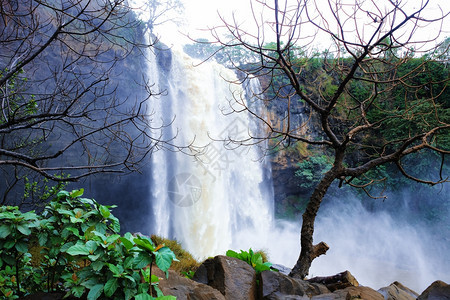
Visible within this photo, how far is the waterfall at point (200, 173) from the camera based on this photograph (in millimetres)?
12203

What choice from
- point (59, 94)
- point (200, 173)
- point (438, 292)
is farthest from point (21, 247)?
point (200, 173)

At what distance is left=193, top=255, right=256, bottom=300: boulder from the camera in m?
2.67

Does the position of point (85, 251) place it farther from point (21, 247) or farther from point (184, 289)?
point (184, 289)

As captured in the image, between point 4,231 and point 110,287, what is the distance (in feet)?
2.66

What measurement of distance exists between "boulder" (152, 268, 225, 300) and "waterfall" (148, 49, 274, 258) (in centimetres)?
922

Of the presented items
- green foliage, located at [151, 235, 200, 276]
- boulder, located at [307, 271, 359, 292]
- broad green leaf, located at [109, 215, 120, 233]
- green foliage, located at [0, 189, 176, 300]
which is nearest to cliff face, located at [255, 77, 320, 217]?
green foliage, located at [151, 235, 200, 276]

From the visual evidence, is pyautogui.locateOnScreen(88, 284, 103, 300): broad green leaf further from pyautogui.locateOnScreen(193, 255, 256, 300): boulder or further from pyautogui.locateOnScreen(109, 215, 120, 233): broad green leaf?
pyautogui.locateOnScreen(193, 255, 256, 300): boulder

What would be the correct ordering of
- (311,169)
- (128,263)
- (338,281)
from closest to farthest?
(128,263) → (338,281) → (311,169)

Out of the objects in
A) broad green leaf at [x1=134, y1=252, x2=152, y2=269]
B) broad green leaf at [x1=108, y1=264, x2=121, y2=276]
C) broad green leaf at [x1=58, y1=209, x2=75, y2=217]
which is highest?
broad green leaf at [x1=58, y1=209, x2=75, y2=217]

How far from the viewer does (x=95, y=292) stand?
171cm

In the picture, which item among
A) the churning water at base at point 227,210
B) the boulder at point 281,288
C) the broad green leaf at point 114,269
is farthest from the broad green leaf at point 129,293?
the churning water at base at point 227,210

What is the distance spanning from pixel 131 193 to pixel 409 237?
1207cm

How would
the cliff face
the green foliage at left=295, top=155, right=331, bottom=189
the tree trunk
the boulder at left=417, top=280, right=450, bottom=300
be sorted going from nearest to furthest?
the boulder at left=417, top=280, right=450, bottom=300 < the tree trunk < the green foliage at left=295, top=155, right=331, bottom=189 < the cliff face

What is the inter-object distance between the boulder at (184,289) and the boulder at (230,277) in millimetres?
298
